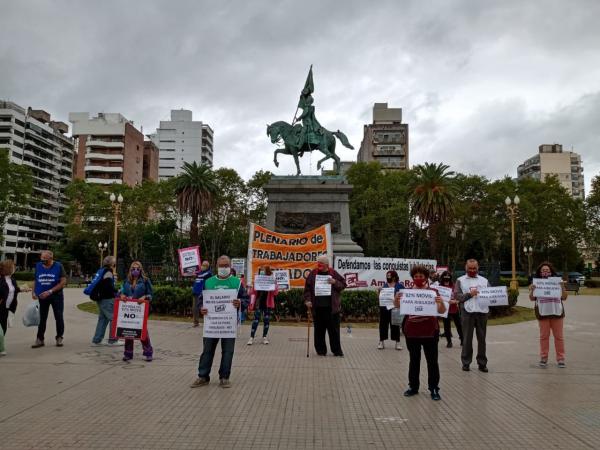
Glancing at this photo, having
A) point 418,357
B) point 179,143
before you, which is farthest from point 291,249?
point 179,143

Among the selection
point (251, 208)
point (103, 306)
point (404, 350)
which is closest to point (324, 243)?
point (404, 350)

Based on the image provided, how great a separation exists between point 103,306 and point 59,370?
2.55 meters

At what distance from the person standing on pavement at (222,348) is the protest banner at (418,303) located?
2.26m

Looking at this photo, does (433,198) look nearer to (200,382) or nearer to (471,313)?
(471,313)

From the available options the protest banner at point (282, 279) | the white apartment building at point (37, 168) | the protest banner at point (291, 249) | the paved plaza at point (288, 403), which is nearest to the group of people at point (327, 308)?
the paved plaza at point (288, 403)

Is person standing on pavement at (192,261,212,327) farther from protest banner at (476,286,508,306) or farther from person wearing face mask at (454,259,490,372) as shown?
protest banner at (476,286,508,306)

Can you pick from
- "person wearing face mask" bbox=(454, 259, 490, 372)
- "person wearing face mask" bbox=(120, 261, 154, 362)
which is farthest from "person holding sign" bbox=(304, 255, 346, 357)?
"person wearing face mask" bbox=(120, 261, 154, 362)

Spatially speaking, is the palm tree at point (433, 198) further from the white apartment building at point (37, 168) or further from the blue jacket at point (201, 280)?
the white apartment building at point (37, 168)

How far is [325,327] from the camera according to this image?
10008 mm

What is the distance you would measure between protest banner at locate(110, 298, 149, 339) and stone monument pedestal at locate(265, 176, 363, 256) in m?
13.6

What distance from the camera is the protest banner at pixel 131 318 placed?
877 cm

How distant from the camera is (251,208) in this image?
183 ft

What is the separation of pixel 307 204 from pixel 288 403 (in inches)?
667

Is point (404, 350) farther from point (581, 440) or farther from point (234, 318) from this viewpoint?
point (581, 440)
